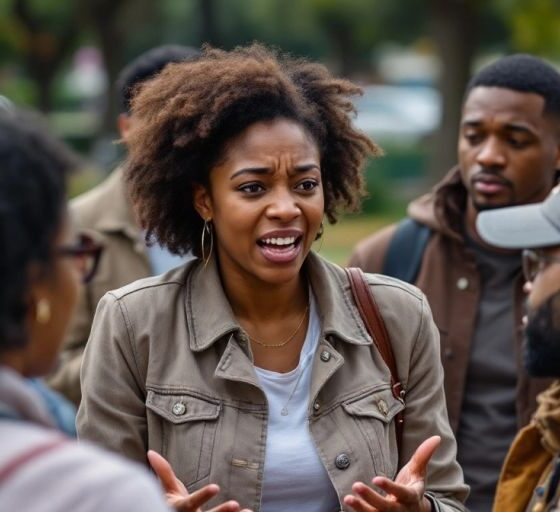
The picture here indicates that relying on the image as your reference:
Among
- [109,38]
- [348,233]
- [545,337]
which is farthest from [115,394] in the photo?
[109,38]

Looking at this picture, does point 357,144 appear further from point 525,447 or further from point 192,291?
point 525,447

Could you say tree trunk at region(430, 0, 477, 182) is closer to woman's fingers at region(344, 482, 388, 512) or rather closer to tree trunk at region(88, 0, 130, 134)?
tree trunk at region(88, 0, 130, 134)

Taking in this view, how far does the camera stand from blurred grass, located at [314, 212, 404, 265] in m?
20.6

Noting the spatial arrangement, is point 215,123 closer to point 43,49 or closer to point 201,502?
point 201,502

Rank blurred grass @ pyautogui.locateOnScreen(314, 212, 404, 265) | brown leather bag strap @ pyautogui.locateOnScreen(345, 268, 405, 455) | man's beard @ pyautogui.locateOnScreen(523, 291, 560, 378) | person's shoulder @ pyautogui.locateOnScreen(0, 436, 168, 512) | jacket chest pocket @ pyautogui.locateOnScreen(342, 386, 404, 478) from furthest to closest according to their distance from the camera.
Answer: blurred grass @ pyautogui.locateOnScreen(314, 212, 404, 265) → brown leather bag strap @ pyautogui.locateOnScreen(345, 268, 405, 455) → jacket chest pocket @ pyautogui.locateOnScreen(342, 386, 404, 478) → man's beard @ pyautogui.locateOnScreen(523, 291, 560, 378) → person's shoulder @ pyautogui.locateOnScreen(0, 436, 168, 512)

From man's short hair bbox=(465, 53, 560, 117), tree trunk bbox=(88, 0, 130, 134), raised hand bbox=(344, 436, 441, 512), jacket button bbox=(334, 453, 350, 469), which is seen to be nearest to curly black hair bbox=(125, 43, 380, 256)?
jacket button bbox=(334, 453, 350, 469)

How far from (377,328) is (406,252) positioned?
4.80 ft

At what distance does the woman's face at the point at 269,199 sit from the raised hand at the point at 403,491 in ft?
2.26

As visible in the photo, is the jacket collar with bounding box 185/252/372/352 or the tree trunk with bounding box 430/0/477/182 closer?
the jacket collar with bounding box 185/252/372/352

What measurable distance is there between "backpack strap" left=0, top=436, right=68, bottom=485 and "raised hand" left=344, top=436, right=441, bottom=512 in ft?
5.26

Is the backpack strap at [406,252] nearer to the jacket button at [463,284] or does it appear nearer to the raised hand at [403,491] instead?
the jacket button at [463,284]

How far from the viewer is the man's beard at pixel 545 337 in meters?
3.81

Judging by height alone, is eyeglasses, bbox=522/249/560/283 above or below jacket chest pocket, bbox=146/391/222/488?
above

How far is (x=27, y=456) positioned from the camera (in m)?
2.34
